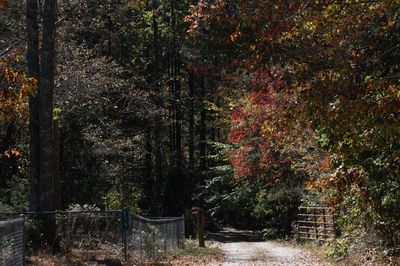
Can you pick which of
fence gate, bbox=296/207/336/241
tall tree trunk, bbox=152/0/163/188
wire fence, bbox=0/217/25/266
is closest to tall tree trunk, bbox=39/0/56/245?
wire fence, bbox=0/217/25/266

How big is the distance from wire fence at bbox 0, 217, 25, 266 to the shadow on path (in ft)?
81.1

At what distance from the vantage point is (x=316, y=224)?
25.4 m

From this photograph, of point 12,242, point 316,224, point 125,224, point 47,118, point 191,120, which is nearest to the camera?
point 12,242

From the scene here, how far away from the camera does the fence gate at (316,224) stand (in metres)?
22.7

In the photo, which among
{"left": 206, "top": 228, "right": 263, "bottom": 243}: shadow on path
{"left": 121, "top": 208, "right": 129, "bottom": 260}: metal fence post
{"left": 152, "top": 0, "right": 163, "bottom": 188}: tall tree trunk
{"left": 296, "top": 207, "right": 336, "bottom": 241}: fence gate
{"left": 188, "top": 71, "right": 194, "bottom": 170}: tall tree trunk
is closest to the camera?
{"left": 121, "top": 208, "right": 129, "bottom": 260}: metal fence post

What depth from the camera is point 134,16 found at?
44062 mm

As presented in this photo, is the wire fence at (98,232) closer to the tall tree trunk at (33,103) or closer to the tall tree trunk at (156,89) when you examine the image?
the tall tree trunk at (33,103)

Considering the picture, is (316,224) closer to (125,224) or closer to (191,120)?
(125,224)

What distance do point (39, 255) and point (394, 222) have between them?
8.24 meters

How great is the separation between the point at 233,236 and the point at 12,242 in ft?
97.4

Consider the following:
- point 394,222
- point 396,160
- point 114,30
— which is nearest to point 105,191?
point 114,30

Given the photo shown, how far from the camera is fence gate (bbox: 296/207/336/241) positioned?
74.5 feet

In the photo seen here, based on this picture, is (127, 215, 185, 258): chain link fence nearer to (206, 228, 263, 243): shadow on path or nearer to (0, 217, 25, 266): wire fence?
(0, 217, 25, 266): wire fence

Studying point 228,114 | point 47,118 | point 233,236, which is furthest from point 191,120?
point 47,118
